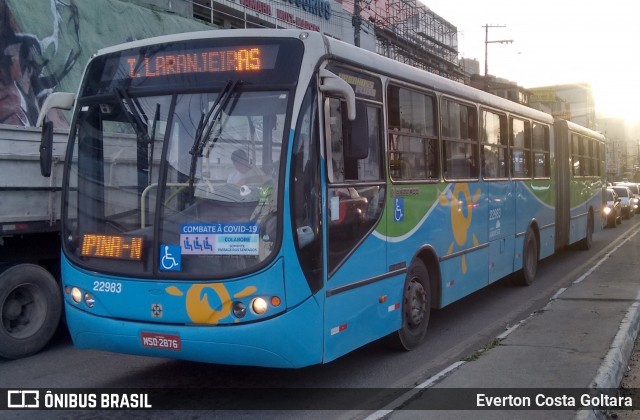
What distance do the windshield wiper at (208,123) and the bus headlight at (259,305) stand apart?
3.51 feet

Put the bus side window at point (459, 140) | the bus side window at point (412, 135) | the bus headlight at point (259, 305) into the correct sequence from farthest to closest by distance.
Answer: the bus side window at point (459, 140) → the bus side window at point (412, 135) → the bus headlight at point (259, 305)

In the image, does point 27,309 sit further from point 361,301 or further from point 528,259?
point 528,259

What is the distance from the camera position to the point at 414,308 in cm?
757

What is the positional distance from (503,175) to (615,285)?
9.13 ft

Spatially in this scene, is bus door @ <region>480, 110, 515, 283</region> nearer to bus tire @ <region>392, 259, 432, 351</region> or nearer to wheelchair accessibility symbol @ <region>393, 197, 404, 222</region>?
bus tire @ <region>392, 259, 432, 351</region>

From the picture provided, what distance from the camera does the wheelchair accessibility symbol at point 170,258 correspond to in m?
5.49

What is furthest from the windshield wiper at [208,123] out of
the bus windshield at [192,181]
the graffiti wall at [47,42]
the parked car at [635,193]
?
the parked car at [635,193]

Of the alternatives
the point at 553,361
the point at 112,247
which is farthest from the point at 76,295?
the point at 553,361

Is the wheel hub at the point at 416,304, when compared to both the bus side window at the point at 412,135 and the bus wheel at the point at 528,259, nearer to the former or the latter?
the bus side window at the point at 412,135

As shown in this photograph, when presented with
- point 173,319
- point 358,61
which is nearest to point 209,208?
point 173,319

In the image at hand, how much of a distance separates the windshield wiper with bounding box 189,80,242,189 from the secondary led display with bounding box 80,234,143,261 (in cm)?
69

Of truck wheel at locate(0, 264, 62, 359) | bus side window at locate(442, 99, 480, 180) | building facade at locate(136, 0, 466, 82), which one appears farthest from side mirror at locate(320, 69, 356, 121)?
building facade at locate(136, 0, 466, 82)

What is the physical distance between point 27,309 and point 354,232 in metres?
4.05

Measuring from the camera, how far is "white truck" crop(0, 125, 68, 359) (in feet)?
23.9
